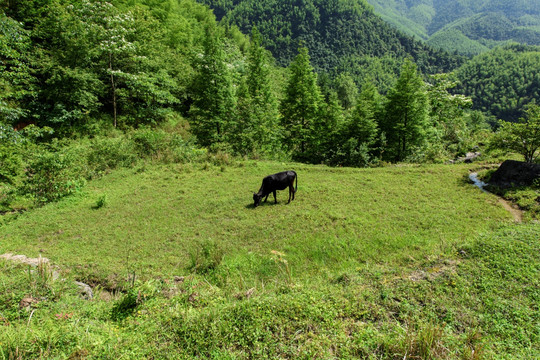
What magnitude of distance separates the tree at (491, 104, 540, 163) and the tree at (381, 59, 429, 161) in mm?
7378

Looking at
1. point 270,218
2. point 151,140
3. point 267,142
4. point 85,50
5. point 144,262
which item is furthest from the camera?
point 267,142

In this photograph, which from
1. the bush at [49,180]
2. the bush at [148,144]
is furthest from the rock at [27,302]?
the bush at [148,144]

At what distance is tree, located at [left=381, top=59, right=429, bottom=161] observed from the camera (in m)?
20.0

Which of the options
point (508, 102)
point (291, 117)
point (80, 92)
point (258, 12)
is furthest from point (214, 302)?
point (258, 12)

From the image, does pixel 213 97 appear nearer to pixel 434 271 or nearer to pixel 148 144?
pixel 148 144

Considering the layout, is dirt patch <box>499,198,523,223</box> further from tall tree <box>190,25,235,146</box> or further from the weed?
tall tree <box>190,25,235,146</box>

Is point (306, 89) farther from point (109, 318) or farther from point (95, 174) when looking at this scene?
point (109, 318)

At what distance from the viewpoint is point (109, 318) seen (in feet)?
16.4

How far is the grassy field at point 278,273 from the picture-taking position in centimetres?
416

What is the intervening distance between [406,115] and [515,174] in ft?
32.5

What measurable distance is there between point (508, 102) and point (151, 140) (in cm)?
14667

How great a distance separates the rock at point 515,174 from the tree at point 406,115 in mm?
8157

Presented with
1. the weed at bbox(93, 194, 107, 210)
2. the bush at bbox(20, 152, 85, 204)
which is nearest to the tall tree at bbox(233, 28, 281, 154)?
the weed at bbox(93, 194, 107, 210)

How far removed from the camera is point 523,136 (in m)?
12.4
